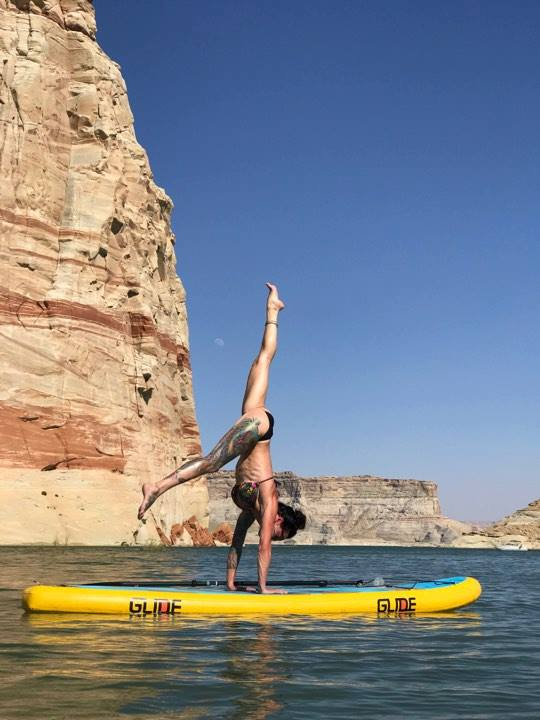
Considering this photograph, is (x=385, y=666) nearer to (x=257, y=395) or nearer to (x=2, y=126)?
(x=257, y=395)

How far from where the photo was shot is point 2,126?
50.2m

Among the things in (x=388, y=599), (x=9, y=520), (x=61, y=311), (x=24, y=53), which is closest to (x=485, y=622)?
(x=388, y=599)

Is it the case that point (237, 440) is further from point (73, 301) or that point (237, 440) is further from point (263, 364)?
point (73, 301)

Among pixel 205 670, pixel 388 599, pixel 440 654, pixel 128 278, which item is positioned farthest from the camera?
pixel 128 278

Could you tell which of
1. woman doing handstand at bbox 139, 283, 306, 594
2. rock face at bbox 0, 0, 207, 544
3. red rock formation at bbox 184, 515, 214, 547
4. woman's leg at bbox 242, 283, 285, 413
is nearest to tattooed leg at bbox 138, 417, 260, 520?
woman doing handstand at bbox 139, 283, 306, 594

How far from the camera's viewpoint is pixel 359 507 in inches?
6526

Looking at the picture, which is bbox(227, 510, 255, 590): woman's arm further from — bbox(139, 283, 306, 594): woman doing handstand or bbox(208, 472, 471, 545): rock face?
bbox(208, 472, 471, 545): rock face

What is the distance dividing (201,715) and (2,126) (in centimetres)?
5066

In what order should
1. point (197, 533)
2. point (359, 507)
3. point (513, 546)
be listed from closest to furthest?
1. point (197, 533)
2. point (513, 546)
3. point (359, 507)

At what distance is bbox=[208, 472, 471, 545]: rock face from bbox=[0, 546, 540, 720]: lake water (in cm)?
15294

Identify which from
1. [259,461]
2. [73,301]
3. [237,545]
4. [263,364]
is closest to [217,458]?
[259,461]

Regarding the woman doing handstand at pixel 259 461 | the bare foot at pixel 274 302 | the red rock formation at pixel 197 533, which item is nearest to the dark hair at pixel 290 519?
the woman doing handstand at pixel 259 461

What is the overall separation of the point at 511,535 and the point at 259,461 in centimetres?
11140

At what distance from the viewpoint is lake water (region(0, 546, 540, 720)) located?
16.7 ft
